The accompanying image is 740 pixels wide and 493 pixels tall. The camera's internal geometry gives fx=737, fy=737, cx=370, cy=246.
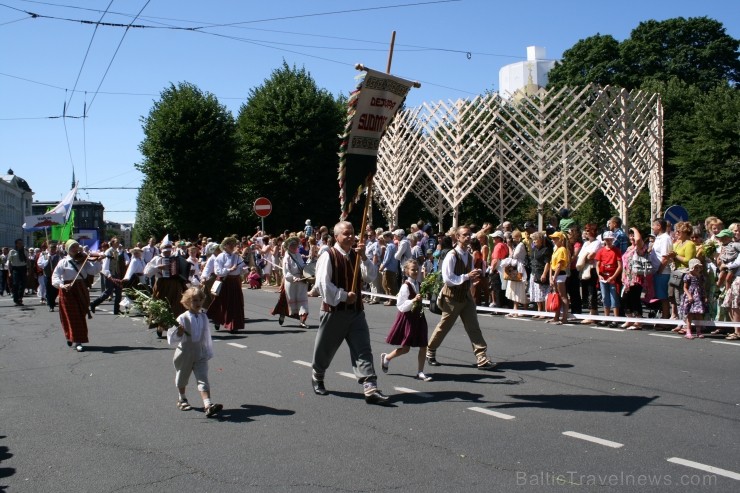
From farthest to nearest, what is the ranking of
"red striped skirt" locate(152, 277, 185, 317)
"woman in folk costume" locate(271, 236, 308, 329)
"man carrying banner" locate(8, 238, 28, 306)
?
1. "man carrying banner" locate(8, 238, 28, 306)
2. "woman in folk costume" locate(271, 236, 308, 329)
3. "red striped skirt" locate(152, 277, 185, 317)

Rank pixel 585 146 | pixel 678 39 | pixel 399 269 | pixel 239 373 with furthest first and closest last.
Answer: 1. pixel 678 39
2. pixel 585 146
3. pixel 399 269
4. pixel 239 373

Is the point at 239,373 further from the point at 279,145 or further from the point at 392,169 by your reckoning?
the point at 279,145

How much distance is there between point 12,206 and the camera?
4257 inches

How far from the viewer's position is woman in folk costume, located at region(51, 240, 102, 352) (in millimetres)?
11898

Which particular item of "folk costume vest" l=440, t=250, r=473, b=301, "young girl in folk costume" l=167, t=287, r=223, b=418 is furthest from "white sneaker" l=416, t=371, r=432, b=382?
"young girl in folk costume" l=167, t=287, r=223, b=418

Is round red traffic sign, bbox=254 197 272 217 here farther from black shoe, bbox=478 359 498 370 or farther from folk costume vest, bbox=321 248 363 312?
folk costume vest, bbox=321 248 363 312

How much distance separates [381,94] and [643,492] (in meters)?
4.77

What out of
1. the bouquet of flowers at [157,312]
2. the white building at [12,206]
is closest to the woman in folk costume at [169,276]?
the bouquet of flowers at [157,312]

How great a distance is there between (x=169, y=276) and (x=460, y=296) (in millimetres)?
6306

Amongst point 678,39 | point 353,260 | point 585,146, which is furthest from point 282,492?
point 678,39

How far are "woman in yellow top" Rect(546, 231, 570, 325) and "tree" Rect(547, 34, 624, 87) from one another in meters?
36.1

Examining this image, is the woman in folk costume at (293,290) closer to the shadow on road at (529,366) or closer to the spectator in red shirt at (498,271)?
the spectator in red shirt at (498,271)

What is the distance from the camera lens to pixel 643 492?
4.95 meters

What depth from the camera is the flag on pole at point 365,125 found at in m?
7.84
